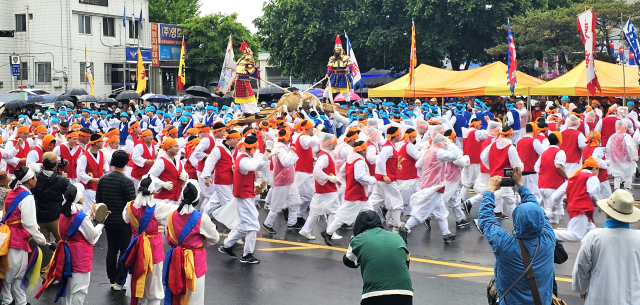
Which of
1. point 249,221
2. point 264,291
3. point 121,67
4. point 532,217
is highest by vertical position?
point 121,67

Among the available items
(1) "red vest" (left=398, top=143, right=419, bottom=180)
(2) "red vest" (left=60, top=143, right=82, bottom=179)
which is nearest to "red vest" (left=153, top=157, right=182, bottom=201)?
(2) "red vest" (left=60, top=143, right=82, bottom=179)

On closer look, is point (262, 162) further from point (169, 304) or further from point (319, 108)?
point (319, 108)

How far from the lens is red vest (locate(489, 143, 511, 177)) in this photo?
11953mm

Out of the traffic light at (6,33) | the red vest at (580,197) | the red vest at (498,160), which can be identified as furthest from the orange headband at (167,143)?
the traffic light at (6,33)

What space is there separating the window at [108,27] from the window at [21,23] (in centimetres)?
493

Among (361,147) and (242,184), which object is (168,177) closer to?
(242,184)

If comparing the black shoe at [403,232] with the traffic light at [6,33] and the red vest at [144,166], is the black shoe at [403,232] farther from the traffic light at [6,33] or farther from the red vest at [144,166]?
the traffic light at [6,33]

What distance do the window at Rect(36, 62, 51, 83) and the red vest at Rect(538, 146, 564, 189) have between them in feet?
138

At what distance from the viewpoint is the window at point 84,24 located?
157ft

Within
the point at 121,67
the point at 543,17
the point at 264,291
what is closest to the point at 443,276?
the point at 264,291

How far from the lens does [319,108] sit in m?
20.8

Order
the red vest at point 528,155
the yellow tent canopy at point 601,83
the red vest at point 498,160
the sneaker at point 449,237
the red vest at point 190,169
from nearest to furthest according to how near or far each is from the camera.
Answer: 1. the sneaker at point 449,237
2. the red vest at point 498,160
3. the red vest at point 528,155
4. the red vest at point 190,169
5. the yellow tent canopy at point 601,83

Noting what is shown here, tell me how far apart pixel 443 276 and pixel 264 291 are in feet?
7.43

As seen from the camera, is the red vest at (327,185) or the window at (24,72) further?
the window at (24,72)
